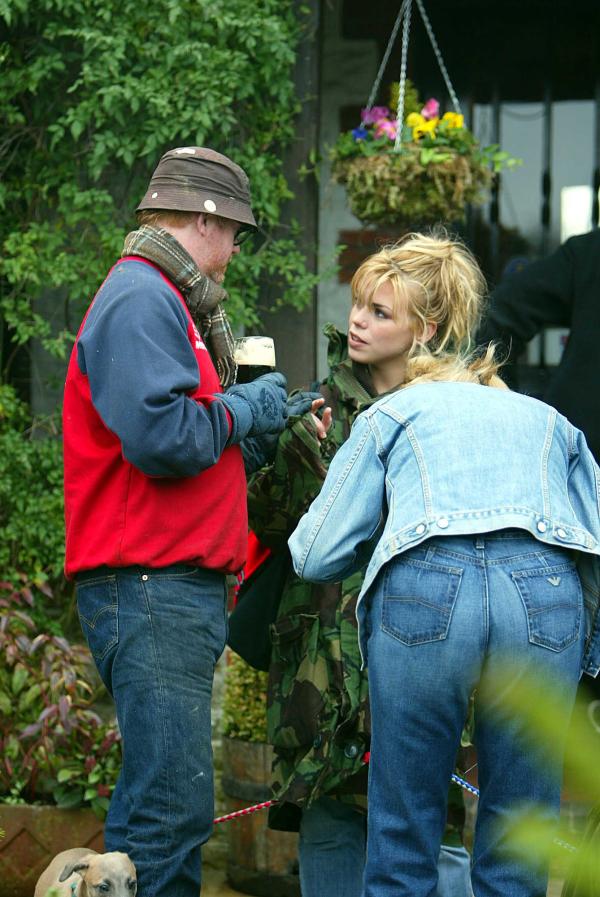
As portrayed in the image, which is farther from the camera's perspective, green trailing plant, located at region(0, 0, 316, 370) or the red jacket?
green trailing plant, located at region(0, 0, 316, 370)

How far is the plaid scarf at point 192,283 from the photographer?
2.61 metres

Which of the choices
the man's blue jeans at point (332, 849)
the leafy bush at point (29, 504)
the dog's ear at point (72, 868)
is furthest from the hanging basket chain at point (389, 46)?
the dog's ear at point (72, 868)

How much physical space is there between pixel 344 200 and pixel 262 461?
3149mm

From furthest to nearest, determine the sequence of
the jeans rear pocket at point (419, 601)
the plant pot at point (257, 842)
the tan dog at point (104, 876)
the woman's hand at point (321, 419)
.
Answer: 1. the plant pot at point (257, 842)
2. the woman's hand at point (321, 419)
3. the tan dog at point (104, 876)
4. the jeans rear pocket at point (419, 601)

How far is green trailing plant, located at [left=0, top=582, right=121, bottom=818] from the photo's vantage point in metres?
3.69

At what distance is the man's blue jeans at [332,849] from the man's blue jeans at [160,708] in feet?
1.08

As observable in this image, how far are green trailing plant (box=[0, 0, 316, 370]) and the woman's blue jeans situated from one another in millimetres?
2805

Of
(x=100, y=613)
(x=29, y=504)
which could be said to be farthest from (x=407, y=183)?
(x=100, y=613)

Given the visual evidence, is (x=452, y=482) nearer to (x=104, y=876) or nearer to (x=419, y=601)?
(x=419, y=601)

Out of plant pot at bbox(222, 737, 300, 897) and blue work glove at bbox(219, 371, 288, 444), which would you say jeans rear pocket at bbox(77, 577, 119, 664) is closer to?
blue work glove at bbox(219, 371, 288, 444)

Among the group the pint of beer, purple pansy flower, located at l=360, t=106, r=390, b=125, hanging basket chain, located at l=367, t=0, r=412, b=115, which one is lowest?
the pint of beer

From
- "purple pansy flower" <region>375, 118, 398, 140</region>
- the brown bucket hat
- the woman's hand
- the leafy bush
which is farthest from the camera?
the leafy bush

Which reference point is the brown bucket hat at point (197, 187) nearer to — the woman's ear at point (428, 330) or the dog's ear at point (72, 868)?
the woman's ear at point (428, 330)

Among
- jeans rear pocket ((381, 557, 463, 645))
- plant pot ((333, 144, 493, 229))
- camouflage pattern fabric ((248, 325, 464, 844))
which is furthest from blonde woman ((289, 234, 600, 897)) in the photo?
plant pot ((333, 144, 493, 229))
